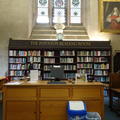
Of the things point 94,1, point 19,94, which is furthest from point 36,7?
point 19,94

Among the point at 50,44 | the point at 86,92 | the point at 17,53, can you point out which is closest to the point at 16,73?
the point at 17,53

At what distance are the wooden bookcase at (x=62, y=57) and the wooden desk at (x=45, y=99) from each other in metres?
4.31

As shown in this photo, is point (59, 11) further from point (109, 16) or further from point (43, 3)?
point (109, 16)

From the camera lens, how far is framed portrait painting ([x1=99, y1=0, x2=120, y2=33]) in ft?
31.6

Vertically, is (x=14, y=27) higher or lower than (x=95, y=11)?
lower

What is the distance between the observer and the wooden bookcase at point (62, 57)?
29.3 ft

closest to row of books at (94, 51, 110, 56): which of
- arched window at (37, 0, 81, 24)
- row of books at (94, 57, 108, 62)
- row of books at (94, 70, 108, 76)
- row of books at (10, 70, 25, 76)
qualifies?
row of books at (94, 57, 108, 62)

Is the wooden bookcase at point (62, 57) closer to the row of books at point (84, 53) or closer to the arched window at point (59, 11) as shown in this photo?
the row of books at point (84, 53)

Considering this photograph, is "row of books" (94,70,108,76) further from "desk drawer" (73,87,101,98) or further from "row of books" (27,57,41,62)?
"desk drawer" (73,87,101,98)

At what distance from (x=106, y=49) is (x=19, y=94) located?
533cm

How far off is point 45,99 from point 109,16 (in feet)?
20.6

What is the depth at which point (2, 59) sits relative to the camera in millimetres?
9320

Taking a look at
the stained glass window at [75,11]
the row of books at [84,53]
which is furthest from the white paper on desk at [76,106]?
the stained glass window at [75,11]

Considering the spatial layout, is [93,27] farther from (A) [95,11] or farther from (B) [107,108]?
(B) [107,108]
